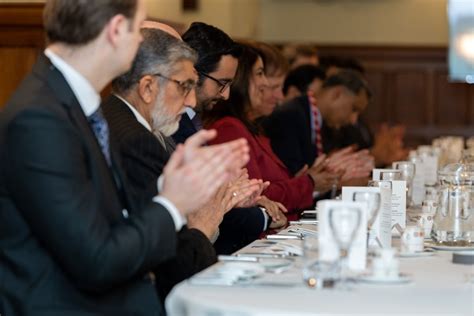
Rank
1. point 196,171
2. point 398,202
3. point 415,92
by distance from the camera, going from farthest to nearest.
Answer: point 415,92 → point 398,202 → point 196,171

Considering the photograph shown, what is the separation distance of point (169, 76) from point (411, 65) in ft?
33.6

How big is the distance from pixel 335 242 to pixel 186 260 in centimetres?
83

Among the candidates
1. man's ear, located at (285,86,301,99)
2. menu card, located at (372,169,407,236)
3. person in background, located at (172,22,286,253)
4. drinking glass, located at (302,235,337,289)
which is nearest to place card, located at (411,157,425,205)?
person in background, located at (172,22,286,253)

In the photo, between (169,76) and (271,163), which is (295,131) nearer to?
(271,163)

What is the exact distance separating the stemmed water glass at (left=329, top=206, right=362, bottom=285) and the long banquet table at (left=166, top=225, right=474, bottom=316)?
113 millimetres

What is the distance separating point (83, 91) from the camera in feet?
9.63

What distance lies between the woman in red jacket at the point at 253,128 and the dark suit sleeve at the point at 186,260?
58.8 inches

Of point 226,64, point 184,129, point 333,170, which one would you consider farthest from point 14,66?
point 184,129

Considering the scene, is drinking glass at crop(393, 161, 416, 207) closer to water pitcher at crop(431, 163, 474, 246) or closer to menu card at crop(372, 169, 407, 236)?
menu card at crop(372, 169, 407, 236)

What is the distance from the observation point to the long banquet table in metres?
2.59

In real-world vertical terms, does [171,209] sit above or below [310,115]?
above

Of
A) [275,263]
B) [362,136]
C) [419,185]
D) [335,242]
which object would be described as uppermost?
[335,242]

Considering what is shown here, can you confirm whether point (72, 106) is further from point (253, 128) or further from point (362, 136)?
point (362, 136)

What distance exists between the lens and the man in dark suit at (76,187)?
2.69 meters
